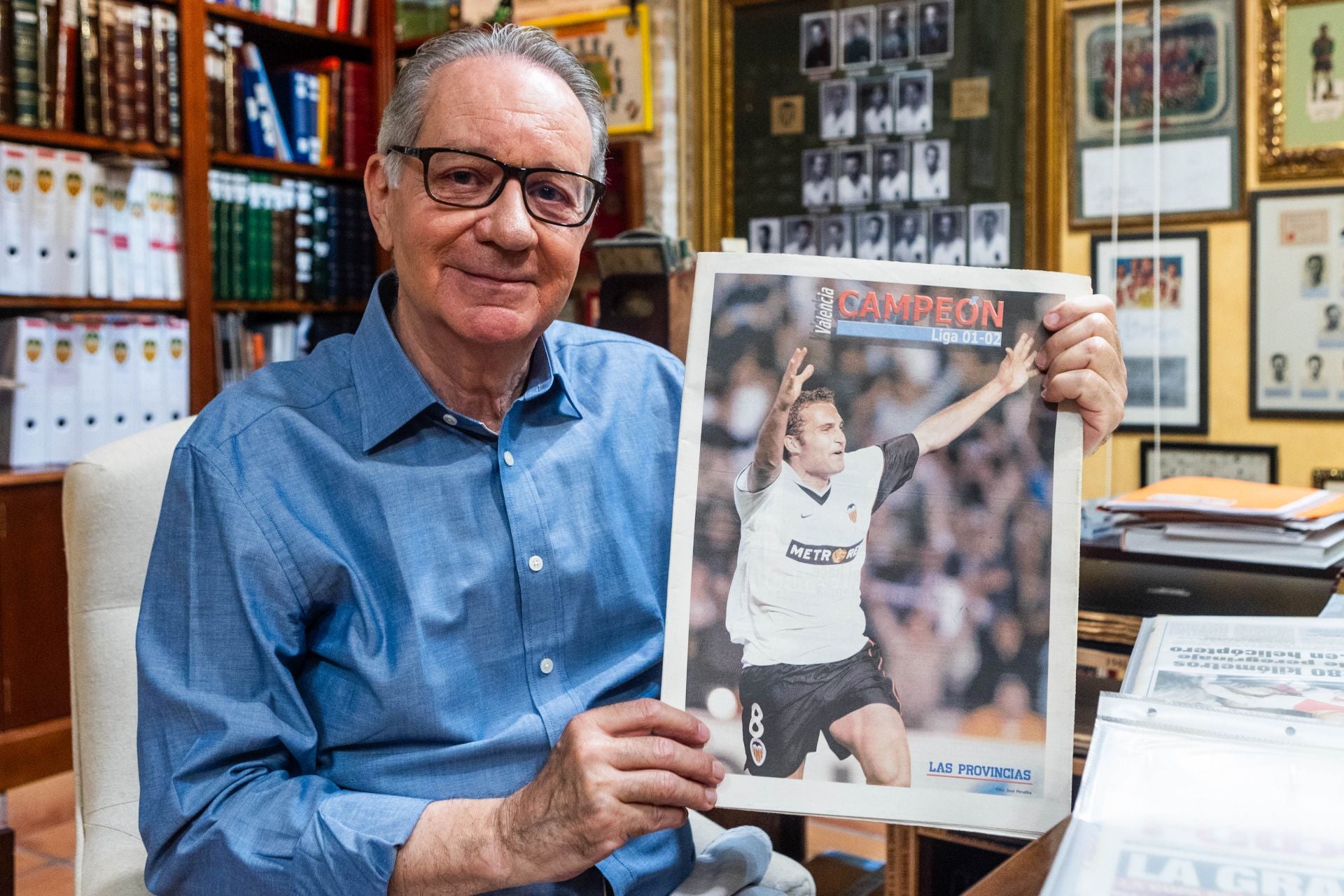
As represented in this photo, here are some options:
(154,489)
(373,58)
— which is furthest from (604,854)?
(373,58)

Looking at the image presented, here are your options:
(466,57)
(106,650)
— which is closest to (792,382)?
(466,57)

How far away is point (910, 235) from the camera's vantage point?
9.82ft

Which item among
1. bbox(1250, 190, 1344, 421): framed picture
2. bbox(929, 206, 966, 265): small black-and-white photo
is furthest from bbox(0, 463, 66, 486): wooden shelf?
bbox(1250, 190, 1344, 421): framed picture

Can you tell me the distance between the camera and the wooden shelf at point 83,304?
8.97 ft

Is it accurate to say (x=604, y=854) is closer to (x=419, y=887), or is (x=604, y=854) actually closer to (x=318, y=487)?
(x=419, y=887)

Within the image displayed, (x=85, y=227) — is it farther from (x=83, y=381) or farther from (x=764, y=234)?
(x=764, y=234)

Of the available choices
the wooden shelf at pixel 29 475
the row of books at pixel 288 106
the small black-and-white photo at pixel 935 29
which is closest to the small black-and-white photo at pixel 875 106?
the small black-and-white photo at pixel 935 29

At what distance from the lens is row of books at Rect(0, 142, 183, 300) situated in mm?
2691

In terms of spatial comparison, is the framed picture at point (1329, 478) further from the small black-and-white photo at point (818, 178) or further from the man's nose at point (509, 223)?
the man's nose at point (509, 223)

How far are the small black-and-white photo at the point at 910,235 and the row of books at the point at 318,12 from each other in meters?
1.83

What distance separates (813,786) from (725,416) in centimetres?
27

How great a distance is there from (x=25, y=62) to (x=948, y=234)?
2.35m

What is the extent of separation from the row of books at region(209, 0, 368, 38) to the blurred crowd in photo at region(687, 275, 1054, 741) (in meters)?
2.91

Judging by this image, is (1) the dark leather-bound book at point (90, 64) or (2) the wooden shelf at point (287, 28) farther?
(2) the wooden shelf at point (287, 28)
